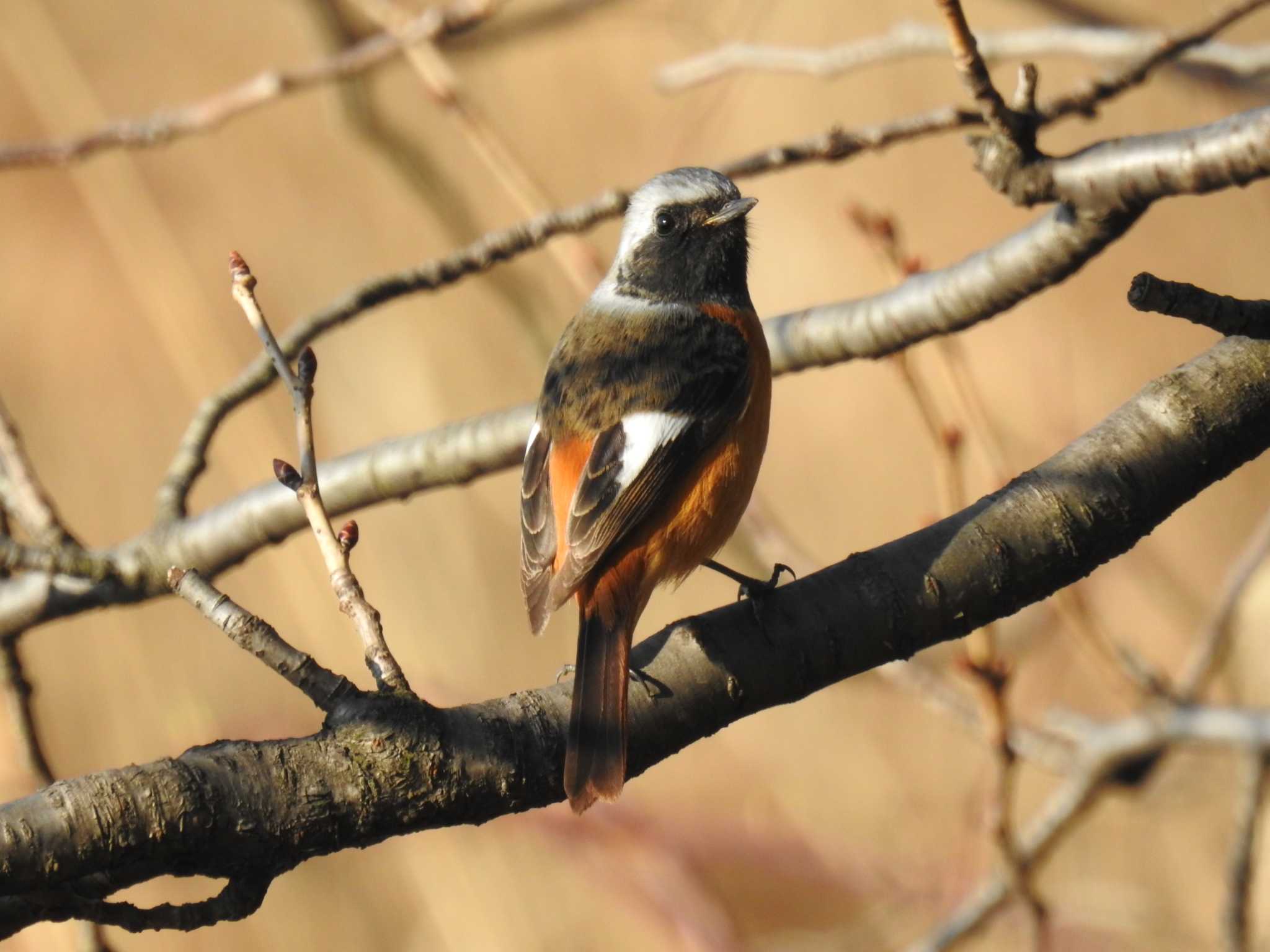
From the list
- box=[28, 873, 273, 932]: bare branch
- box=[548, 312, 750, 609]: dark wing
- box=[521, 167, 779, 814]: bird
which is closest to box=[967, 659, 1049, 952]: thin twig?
box=[521, 167, 779, 814]: bird

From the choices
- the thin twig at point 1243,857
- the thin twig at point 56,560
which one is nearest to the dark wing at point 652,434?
the thin twig at point 56,560

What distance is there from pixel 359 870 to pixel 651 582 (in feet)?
12.2

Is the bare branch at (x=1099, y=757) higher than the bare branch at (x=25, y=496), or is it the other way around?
the bare branch at (x=25, y=496)

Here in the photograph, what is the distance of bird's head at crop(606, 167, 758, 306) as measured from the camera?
3729 mm

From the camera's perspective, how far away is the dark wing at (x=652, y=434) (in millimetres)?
2861

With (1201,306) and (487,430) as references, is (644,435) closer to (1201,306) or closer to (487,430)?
(487,430)

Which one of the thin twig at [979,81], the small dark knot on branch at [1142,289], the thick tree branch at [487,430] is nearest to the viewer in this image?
the small dark knot on branch at [1142,289]

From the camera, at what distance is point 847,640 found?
2.25 m

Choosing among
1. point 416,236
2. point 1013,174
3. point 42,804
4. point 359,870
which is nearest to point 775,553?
point 1013,174

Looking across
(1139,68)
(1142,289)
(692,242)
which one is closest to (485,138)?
(692,242)

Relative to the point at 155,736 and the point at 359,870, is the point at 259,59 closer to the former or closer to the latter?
the point at 155,736

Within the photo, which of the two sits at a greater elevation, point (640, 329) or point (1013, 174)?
point (640, 329)

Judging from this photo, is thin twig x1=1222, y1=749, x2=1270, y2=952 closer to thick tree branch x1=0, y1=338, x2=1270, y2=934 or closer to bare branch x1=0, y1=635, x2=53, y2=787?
thick tree branch x1=0, y1=338, x2=1270, y2=934

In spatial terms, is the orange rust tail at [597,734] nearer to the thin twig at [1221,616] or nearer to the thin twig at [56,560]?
the thin twig at [56,560]
